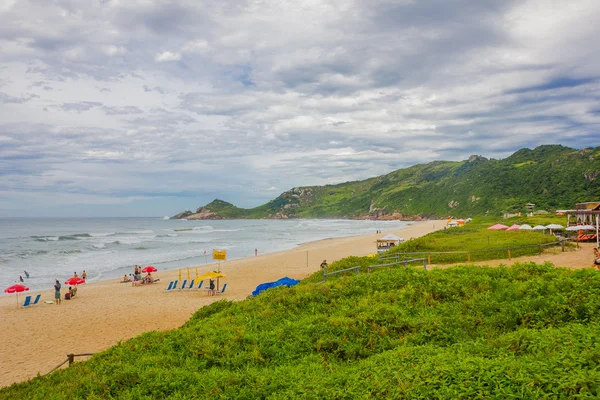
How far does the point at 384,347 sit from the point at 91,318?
17.9m

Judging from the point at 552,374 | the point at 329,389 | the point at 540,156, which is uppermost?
the point at 540,156

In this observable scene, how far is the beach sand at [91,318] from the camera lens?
567 inches

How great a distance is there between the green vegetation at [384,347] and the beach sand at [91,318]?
7.99 meters

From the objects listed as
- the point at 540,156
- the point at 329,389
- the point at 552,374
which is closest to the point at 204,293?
the point at 329,389

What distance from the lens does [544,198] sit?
7319cm

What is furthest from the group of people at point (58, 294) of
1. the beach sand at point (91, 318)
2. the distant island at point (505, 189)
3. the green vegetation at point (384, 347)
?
the distant island at point (505, 189)

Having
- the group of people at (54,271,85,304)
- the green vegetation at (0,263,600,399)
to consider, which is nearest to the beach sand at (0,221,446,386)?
the group of people at (54,271,85,304)

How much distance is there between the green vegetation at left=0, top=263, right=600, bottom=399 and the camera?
4.57 metres

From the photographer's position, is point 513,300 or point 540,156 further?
point 540,156

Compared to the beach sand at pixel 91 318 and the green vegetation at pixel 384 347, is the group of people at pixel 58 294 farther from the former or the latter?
the green vegetation at pixel 384 347

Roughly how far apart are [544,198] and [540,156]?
45909 millimetres

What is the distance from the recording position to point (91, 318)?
19406mm

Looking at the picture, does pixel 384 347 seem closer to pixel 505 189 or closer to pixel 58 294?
pixel 58 294

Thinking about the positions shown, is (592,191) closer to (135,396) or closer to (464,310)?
(464,310)
